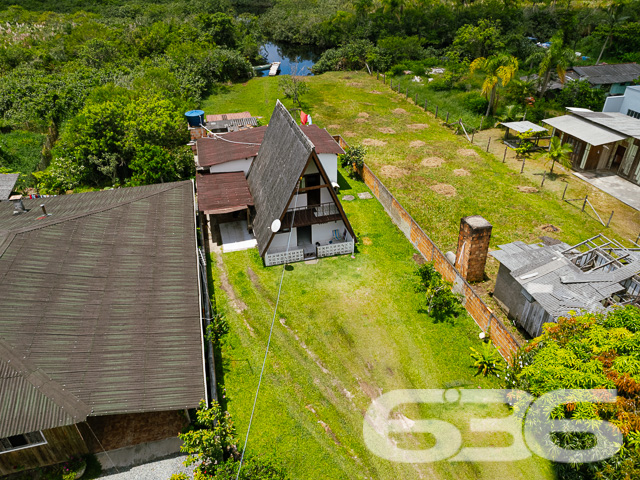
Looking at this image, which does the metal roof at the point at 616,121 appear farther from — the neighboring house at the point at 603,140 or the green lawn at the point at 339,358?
the green lawn at the point at 339,358

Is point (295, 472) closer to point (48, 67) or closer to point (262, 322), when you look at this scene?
point (262, 322)

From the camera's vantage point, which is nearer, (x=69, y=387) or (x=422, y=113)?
(x=69, y=387)

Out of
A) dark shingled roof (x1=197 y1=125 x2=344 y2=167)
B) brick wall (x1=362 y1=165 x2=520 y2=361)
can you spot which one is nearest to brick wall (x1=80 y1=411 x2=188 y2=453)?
brick wall (x1=362 y1=165 x2=520 y2=361)

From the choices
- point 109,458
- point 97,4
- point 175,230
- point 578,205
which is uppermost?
point 97,4

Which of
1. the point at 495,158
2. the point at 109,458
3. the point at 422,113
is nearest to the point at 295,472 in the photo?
the point at 109,458

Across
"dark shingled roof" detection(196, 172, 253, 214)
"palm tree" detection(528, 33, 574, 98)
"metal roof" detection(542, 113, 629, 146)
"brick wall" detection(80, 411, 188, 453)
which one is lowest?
"brick wall" detection(80, 411, 188, 453)

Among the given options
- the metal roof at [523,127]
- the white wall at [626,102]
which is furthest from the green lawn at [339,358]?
the white wall at [626,102]

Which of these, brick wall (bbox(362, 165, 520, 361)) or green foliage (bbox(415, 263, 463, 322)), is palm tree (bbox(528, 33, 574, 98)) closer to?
brick wall (bbox(362, 165, 520, 361))

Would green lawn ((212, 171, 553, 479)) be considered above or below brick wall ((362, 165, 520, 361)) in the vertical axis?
below
